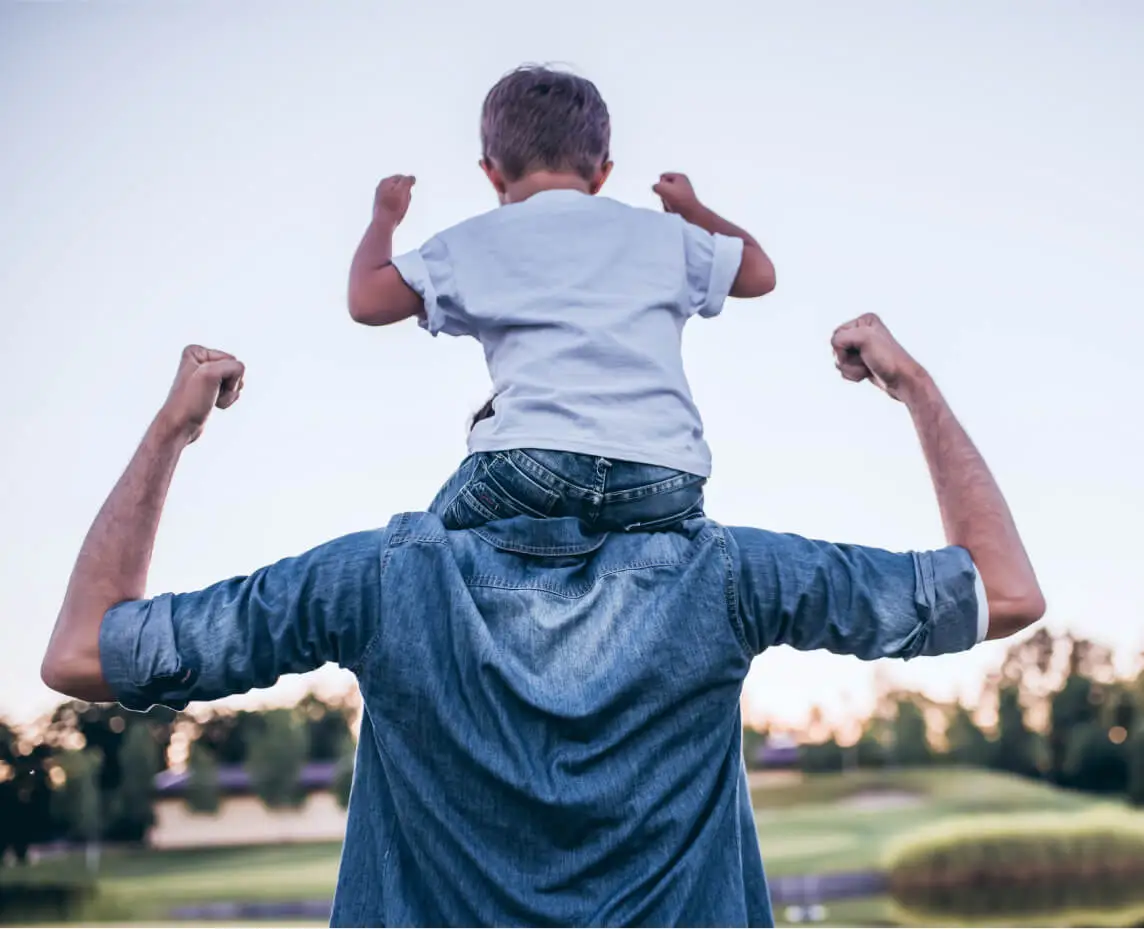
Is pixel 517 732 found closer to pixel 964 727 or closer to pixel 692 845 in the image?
pixel 692 845

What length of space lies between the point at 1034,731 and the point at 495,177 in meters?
14.4

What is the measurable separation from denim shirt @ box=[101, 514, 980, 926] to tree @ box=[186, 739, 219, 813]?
13.9 meters

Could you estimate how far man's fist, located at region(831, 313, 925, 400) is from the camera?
1.20 metres

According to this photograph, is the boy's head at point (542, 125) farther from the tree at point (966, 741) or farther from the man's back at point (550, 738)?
the tree at point (966, 741)

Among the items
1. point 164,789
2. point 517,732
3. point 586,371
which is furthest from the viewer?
point 164,789

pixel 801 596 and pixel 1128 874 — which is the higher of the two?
pixel 801 596

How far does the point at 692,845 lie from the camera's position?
1.05 m

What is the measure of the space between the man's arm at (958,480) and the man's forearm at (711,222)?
0.17 m

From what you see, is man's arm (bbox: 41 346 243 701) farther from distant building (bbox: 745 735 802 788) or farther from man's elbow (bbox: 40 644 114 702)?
distant building (bbox: 745 735 802 788)

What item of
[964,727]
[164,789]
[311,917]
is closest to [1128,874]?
[964,727]

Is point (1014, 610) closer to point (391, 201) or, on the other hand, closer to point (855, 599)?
point (855, 599)

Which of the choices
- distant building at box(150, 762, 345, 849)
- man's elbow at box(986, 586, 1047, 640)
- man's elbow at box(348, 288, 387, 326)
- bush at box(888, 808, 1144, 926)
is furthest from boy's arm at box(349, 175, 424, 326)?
bush at box(888, 808, 1144, 926)

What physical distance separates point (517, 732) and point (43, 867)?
1580 cm

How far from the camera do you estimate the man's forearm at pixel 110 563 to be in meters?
1.05
